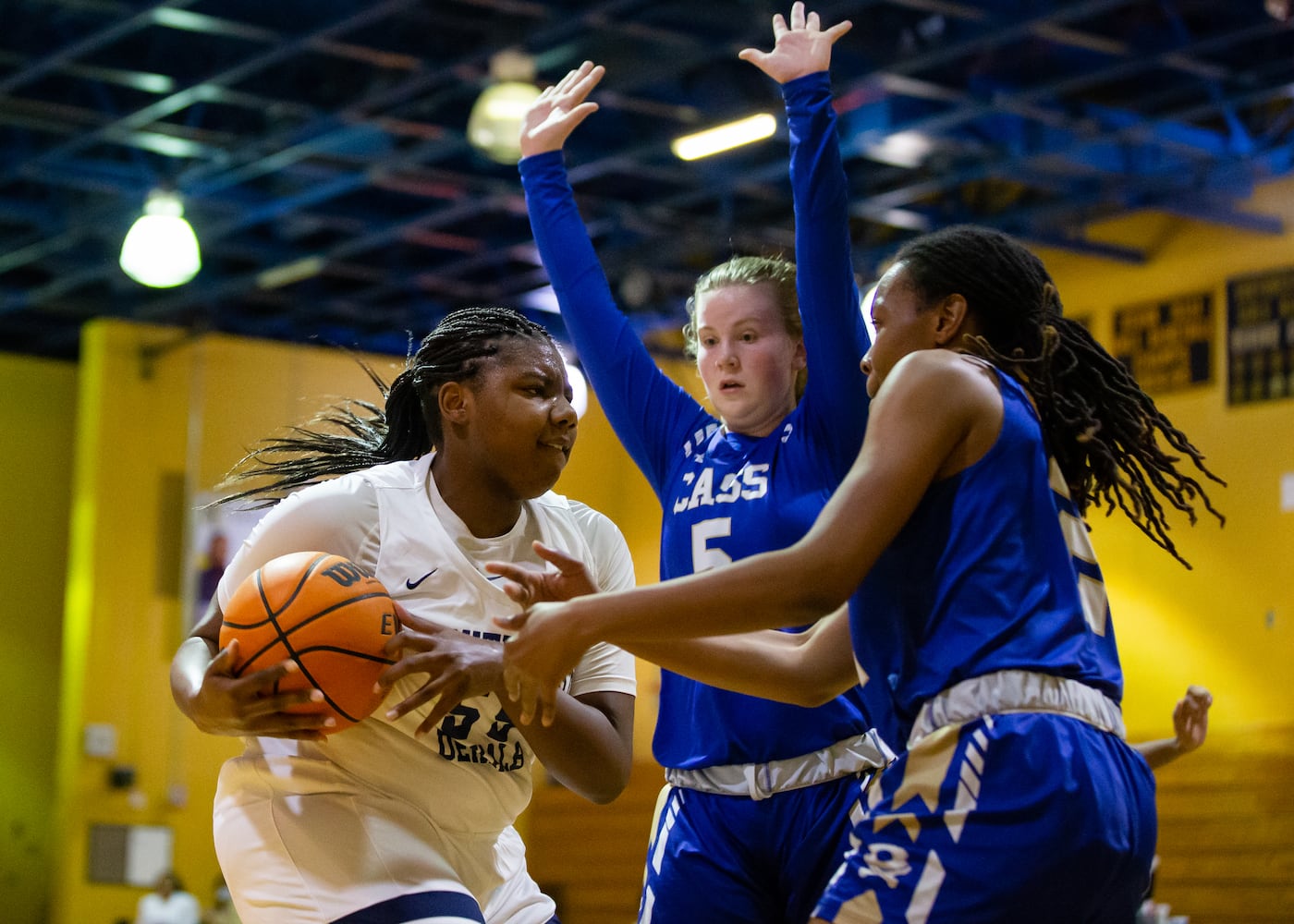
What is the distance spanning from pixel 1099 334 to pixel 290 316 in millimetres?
8529

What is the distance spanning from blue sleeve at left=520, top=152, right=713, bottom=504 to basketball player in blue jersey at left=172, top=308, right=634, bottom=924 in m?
0.19

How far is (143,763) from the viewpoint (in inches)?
604

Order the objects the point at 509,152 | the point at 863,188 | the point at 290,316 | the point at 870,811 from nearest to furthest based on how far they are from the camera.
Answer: the point at 870,811
the point at 509,152
the point at 863,188
the point at 290,316

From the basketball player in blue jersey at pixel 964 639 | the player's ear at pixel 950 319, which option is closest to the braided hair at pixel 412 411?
the player's ear at pixel 950 319

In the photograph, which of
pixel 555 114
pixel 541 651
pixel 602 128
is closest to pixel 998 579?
pixel 541 651

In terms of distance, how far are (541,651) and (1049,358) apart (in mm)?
951

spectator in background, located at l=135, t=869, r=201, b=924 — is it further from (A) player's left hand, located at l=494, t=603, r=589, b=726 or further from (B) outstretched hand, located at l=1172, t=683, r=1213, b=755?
(A) player's left hand, located at l=494, t=603, r=589, b=726

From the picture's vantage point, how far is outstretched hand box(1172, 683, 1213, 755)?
352 centimetres

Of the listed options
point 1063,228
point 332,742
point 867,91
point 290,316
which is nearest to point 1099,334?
point 1063,228

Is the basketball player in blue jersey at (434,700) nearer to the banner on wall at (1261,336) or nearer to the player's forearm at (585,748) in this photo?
the player's forearm at (585,748)

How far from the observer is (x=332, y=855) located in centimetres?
318

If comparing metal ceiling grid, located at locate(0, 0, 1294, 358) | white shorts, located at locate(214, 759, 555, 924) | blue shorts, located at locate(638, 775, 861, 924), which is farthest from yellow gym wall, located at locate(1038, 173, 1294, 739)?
white shorts, located at locate(214, 759, 555, 924)

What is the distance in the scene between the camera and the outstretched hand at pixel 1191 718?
139 inches

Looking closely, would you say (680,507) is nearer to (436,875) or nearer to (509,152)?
(436,875)
